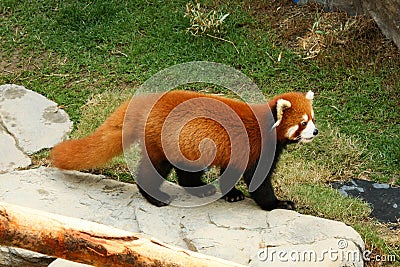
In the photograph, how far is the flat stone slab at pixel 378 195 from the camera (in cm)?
424

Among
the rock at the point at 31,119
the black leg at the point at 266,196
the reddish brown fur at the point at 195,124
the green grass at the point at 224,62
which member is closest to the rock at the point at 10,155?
the rock at the point at 31,119

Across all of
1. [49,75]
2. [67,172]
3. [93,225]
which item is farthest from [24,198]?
[49,75]

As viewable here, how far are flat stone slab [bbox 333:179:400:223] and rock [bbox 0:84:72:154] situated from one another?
6.76ft

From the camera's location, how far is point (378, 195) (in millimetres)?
4422

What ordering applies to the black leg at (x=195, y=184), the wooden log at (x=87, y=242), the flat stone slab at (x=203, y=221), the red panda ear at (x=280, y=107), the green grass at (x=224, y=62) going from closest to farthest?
the wooden log at (x=87, y=242)
the flat stone slab at (x=203, y=221)
the red panda ear at (x=280, y=107)
the black leg at (x=195, y=184)
the green grass at (x=224, y=62)

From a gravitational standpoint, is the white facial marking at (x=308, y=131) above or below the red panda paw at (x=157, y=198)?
above

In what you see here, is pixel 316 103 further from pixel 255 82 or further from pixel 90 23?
pixel 90 23

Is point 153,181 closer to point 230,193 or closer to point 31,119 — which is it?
point 230,193

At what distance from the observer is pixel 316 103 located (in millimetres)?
5328

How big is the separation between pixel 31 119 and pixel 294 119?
7.05ft

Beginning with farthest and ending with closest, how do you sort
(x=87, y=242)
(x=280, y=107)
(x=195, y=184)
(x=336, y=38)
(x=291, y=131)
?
(x=336, y=38) < (x=195, y=184) < (x=291, y=131) < (x=280, y=107) < (x=87, y=242)

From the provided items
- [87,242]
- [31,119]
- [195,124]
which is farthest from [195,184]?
[31,119]

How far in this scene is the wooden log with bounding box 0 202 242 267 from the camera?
284cm

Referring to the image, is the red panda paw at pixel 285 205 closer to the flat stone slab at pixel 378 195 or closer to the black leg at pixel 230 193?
the black leg at pixel 230 193
